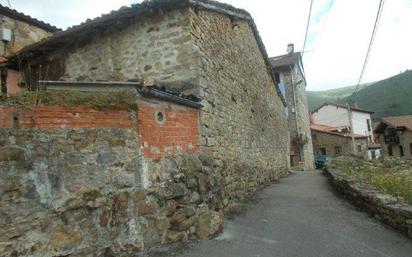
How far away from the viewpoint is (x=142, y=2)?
667cm

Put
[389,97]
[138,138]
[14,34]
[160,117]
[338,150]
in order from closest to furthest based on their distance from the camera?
1. [138,138]
2. [160,117]
3. [14,34]
4. [338,150]
5. [389,97]

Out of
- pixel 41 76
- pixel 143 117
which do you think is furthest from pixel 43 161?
pixel 41 76

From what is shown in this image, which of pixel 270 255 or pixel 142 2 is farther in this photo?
pixel 142 2

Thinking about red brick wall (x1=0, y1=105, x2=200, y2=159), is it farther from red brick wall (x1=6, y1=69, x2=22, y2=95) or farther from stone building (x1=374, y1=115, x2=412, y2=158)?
stone building (x1=374, y1=115, x2=412, y2=158)

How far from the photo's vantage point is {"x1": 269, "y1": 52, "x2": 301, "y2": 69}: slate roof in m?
26.1

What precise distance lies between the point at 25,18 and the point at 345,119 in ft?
122

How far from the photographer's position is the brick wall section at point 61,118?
358 cm

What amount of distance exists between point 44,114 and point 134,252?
2096mm

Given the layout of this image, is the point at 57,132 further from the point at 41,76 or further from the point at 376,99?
the point at 376,99

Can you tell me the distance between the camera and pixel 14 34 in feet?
32.9

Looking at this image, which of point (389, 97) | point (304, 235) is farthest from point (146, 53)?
point (389, 97)

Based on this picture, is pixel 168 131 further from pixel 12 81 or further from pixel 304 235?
pixel 12 81

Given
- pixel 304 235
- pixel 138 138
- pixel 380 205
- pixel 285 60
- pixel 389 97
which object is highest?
pixel 389 97

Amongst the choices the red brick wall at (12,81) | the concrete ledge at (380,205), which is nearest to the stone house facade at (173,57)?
the red brick wall at (12,81)
